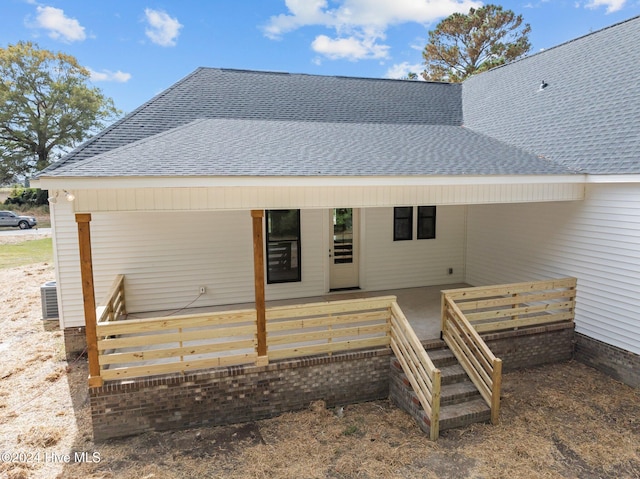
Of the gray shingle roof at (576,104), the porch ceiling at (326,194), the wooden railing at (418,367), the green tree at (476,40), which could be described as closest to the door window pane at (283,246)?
the porch ceiling at (326,194)

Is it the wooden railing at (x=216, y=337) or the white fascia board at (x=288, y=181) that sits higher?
the white fascia board at (x=288, y=181)

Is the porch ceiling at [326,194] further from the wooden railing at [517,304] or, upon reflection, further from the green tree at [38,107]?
the green tree at [38,107]

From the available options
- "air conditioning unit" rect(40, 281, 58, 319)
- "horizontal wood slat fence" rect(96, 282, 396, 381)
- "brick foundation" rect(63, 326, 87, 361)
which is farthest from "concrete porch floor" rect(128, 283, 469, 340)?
"air conditioning unit" rect(40, 281, 58, 319)

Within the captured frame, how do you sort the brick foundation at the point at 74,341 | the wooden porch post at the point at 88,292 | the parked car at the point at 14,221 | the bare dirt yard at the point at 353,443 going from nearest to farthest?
1. the bare dirt yard at the point at 353,443
2. the wooden porch post at the point at 88,292
3. the brick foundation at the point at 74,341
4. the parked car at the point at 14,221

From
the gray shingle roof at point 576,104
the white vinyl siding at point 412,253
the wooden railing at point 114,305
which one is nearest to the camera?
the wooden railing at point 114,305

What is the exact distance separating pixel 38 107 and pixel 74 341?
37027mm

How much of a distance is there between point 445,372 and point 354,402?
1385 mm

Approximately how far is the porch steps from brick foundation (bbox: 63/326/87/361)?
5.62 metres

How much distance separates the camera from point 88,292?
490 centimetres

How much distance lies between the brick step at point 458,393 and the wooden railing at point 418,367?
0.43m

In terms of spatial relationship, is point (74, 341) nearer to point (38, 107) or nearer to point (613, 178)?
point (613, 178)

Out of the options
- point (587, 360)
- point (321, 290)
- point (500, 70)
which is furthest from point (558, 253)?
point (500, 70)

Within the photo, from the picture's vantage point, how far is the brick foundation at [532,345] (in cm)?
671

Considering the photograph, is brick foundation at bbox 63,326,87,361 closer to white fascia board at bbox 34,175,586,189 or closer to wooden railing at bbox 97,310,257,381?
wooden railing at bbox 97,310,257,381
